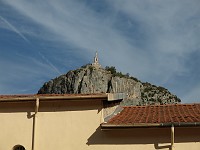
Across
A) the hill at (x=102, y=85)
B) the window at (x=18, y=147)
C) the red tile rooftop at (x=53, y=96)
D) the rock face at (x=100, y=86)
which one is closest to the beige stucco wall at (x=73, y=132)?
the window at (x=18, y=147)

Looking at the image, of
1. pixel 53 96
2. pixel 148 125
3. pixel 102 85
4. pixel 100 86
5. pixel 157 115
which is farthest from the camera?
pixel 102 85

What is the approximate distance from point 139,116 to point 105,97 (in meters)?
1.43

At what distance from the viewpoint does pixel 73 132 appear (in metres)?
10.8

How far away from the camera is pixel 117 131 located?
1039 centimetres

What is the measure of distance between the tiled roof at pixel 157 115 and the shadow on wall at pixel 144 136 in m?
0.25

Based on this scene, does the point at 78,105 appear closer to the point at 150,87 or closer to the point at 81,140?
the point at 81,140

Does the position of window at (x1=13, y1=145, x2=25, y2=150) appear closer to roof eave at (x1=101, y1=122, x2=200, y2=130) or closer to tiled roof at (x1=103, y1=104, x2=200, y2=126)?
roof eave at (x1=101, y1=122, x2=200, y2=130)

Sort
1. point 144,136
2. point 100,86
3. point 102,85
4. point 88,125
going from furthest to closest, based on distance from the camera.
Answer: point 102,85, point 100,86, point 88,125, point 144,136

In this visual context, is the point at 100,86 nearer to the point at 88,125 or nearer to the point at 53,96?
the point at 53,96

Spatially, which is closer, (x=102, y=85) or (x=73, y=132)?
(x=73, y=132)

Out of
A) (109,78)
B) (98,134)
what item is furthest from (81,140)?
(109,78)

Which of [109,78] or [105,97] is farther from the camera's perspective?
[109,78]

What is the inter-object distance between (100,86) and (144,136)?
110 m

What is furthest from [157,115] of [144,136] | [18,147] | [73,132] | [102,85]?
[102,85]
